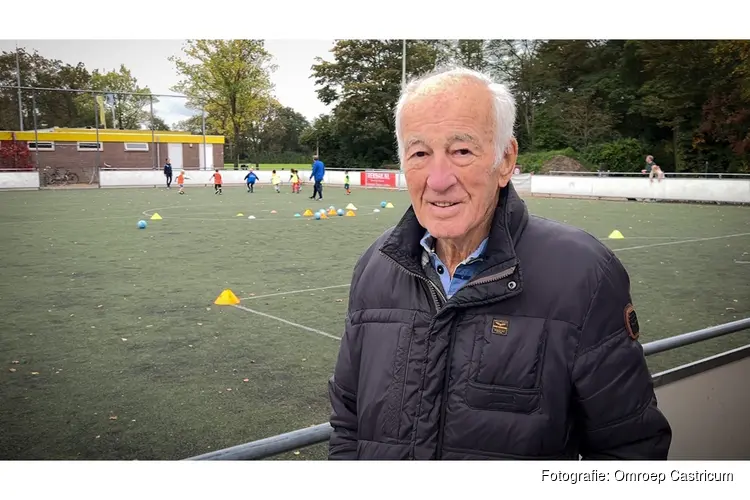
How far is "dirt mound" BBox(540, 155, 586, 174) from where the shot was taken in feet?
45.2

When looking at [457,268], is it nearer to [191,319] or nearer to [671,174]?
[191,319]

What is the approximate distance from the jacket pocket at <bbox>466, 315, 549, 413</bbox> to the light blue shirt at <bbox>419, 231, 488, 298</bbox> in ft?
0.35

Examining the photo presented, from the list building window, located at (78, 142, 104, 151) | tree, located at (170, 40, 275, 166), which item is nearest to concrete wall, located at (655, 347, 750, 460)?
tree, located at (170, 40, 275, 166)

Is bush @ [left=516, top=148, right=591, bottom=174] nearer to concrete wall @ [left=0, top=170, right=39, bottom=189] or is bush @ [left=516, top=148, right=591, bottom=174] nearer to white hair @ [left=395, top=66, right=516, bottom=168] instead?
concrete wall @ [left=0, top=170, right=39, bottom=189]

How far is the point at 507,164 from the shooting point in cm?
114

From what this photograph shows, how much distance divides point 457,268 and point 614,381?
0.31 meters

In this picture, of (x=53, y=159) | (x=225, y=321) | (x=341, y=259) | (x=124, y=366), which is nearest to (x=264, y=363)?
(x=124, y=366)

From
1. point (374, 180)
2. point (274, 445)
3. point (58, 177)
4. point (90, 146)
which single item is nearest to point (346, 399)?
point (274, 445)

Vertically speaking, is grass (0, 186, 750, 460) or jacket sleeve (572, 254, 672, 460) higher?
jacket sleeve (572, 254, 672, 460)

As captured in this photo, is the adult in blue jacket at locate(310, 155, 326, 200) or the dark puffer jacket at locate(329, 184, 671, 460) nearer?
the dark puffer jacket at locate(329, 184, 671, 460)

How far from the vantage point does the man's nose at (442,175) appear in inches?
43.3

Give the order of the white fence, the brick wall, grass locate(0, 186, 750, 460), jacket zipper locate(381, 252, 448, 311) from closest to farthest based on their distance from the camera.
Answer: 1. jacket zipper locate(381, 252, 448, 311)
2. grass locate(0, 186, 750, 460)
3. the white fence
4. the brick wall

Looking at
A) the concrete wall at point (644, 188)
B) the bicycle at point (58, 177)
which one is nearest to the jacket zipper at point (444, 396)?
the concrete wall at point (644, 188)

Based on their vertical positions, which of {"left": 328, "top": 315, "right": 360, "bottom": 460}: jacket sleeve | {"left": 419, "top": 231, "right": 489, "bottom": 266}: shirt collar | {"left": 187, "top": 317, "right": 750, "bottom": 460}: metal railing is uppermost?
{"left": 419, "top": 231, "right": 489, "bottom": 266}: shirt collar
